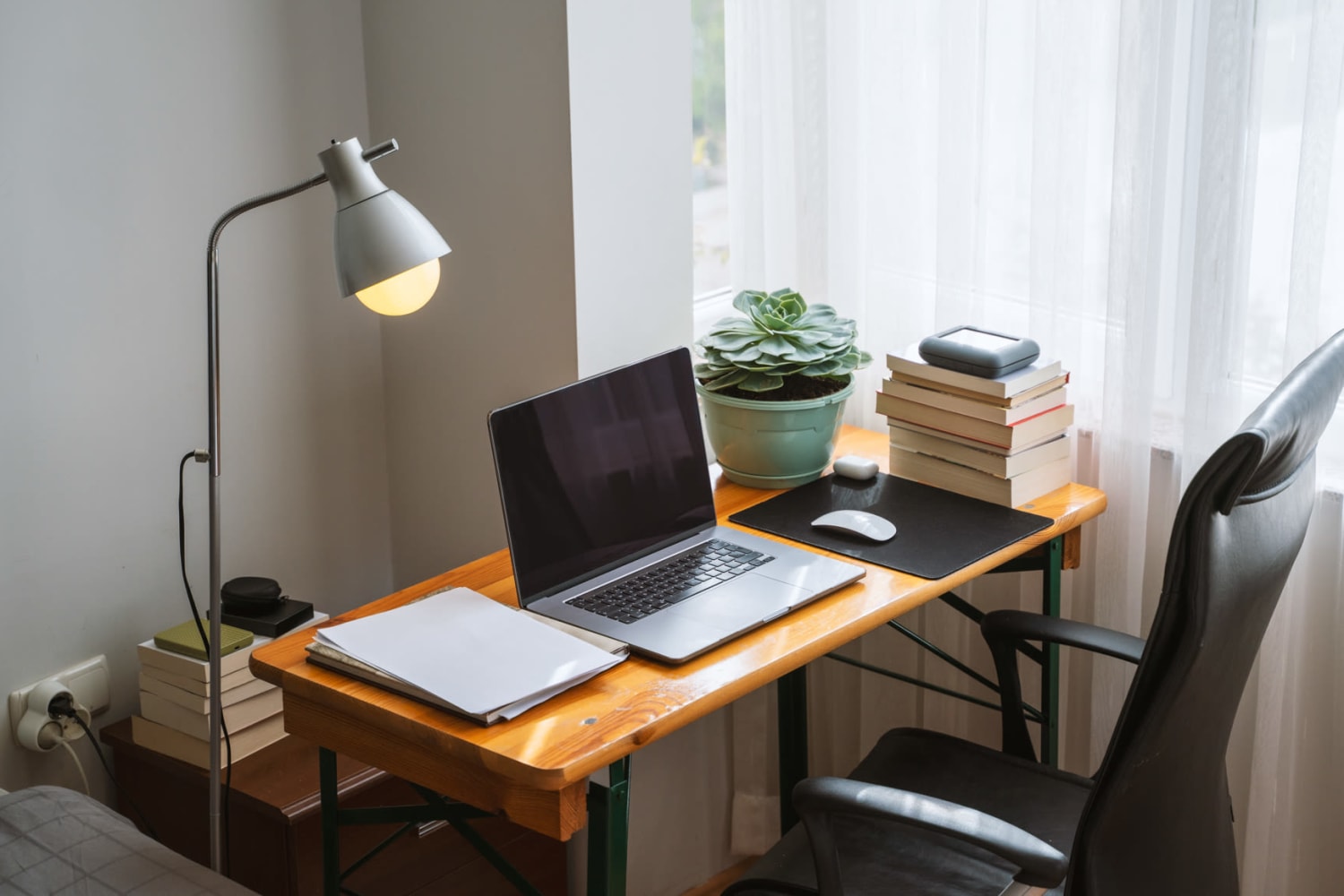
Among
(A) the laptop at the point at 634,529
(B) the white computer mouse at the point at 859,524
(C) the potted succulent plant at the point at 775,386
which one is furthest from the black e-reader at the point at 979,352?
(A) the laptop at the point at 634,529

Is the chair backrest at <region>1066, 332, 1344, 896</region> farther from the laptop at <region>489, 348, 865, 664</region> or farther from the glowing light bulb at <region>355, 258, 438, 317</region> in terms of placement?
the glowing light bulb at <region>355, 258, 438, 317</region>

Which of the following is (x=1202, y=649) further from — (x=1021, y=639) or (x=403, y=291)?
(x=403, y=291)

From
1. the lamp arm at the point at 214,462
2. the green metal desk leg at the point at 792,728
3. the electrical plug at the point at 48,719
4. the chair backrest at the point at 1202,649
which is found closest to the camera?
the chair backrest at the point at 1202,649

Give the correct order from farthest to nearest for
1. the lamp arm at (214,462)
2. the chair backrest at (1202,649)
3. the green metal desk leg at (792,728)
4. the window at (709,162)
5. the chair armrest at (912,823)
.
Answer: the window at (709,162), the green metal desk leg at (792,728), the lamp arm at (214,462), the chair armrest at (912,823), the chair backrest at (1202,649)

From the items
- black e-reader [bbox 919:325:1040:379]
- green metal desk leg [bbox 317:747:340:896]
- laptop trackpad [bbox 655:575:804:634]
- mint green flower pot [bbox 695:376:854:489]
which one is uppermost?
black e-reader [bbox 919:325:1040:379]

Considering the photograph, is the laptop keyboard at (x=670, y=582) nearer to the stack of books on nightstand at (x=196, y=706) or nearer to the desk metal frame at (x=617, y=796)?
the desk metal frame at (x=617, y=796)

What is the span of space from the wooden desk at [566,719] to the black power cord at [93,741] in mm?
469

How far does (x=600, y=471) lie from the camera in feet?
5.52

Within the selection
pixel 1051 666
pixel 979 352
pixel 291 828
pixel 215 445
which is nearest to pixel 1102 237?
pixel 979 352

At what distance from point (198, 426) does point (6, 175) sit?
437mm

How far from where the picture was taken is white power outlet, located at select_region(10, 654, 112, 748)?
1.85 m

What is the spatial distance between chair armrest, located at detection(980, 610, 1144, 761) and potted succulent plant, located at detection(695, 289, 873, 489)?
35 cm

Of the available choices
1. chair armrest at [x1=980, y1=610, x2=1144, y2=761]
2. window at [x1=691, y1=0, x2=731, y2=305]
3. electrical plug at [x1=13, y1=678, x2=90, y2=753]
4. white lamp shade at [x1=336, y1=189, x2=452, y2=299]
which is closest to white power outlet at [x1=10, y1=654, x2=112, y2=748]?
electrical plug at [x1=13, y1=678, x2=90, y2=753]

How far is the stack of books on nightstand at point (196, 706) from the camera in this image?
1845 mm
